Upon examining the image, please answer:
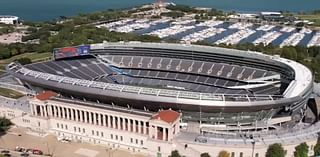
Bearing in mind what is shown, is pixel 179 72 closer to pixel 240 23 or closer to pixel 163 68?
pixel 163 68

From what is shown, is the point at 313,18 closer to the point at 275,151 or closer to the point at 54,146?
the point at 275,151

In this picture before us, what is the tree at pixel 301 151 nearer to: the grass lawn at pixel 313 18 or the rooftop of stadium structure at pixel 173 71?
the rooftop of stadium structure at pixel 173 71

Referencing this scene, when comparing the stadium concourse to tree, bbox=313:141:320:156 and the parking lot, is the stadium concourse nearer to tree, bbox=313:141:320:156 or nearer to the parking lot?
tree, bbox=313:141:320:156

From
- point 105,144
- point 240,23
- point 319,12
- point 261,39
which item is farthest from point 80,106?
point 319,12

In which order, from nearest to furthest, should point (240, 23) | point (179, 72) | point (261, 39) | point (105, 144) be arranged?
point (105, 144)
point (179, 72)
point (261, 39)
point (240, 23)

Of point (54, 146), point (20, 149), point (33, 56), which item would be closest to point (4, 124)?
point (20, 149)

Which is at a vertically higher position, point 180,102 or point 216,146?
point 180,102

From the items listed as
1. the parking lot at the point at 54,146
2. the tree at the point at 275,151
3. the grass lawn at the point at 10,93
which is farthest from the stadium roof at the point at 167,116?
the grass lawn at the point at 10,93
